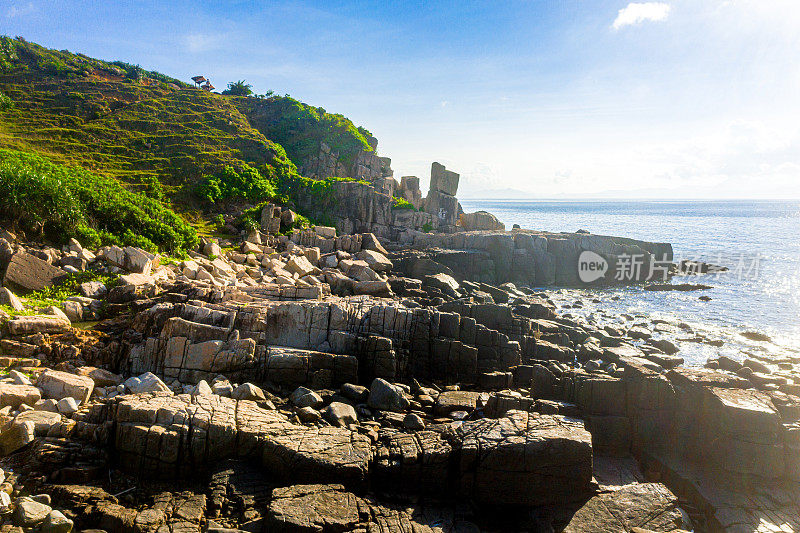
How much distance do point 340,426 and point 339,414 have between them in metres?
0.33

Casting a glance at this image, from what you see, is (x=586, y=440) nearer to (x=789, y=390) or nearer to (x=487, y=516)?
(x=487, y=516)

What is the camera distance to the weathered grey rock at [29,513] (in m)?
7.50

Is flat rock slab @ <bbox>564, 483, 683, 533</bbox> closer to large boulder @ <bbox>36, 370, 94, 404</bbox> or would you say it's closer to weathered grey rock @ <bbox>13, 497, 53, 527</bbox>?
weathered grey rock @ <bbox>13, 497, 53, 527</bbox>

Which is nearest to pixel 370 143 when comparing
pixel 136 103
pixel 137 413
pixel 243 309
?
pixel 136 103

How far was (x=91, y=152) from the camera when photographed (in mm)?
52594

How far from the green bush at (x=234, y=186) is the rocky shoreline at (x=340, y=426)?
87.6ft

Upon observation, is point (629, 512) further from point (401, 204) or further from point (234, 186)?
point (234, 186)

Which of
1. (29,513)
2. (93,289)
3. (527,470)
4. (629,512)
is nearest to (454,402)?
(527,470)

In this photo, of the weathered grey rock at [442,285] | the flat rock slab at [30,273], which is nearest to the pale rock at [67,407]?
the flat rock slab at [30,273]

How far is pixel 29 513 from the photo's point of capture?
757 centimetres

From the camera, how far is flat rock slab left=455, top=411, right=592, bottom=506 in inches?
380

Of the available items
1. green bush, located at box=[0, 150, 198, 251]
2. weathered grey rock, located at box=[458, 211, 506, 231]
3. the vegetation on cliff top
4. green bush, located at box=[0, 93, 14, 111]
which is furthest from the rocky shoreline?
green bush, located at box=[0, 93, 14, 111]

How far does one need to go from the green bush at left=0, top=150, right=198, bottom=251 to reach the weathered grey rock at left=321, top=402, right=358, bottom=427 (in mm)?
17561

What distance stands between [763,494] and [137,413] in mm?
14816
